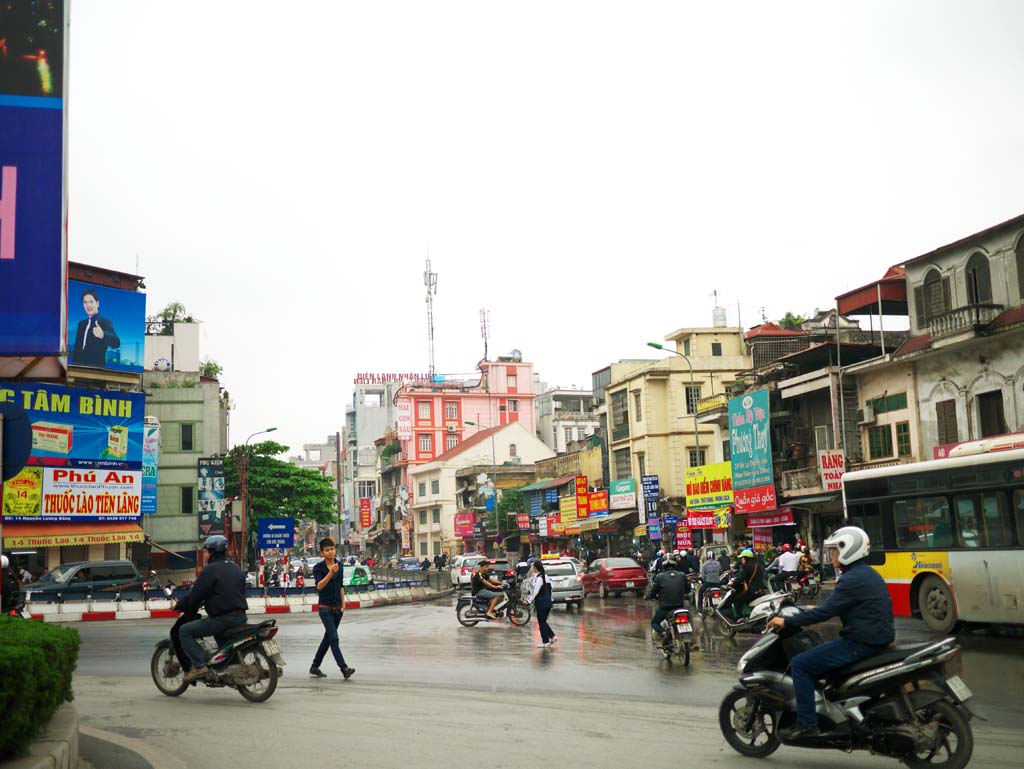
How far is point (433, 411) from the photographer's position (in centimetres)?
9675

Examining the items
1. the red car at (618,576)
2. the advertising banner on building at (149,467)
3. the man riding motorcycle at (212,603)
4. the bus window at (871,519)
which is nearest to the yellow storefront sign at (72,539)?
the advertising banner on building at (149,467)

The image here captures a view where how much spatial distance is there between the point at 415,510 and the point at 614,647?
7481 cm

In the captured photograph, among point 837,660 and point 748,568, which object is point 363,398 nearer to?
point 748,568

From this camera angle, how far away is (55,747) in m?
6.46

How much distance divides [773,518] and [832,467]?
5817mm

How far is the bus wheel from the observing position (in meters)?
17.3

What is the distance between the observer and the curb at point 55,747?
5.97 meters

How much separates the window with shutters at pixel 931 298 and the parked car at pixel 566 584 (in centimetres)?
1374

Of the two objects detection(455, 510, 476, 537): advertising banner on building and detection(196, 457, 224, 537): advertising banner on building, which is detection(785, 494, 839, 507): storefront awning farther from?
detection(455, 510, 476, 537): advertising banner on building

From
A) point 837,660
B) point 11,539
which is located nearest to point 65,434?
point 11,539

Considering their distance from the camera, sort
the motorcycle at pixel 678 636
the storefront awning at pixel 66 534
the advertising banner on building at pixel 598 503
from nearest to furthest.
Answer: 1. the motorcycle at pixel 678 636
2. the storefront awning at pixel 66 534
3. the advertising banner on building at pixel 598 503

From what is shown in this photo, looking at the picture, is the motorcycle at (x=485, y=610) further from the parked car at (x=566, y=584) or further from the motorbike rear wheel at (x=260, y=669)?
the motorbike rear wheel at (x=260, y=669)

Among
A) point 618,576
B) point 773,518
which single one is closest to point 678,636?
point 618,576

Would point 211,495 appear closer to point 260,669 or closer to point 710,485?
point 710,485
